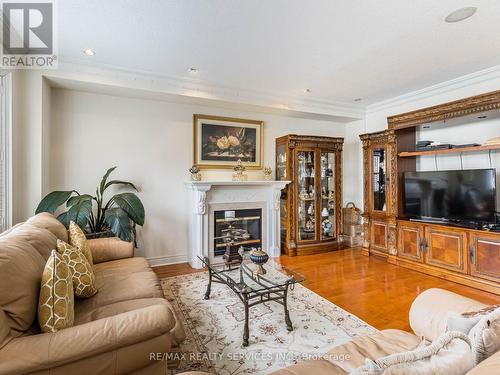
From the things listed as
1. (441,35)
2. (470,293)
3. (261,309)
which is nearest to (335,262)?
(470,293)

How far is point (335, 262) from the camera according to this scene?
13.6 ft

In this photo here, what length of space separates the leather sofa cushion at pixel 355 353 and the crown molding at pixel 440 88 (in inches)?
143

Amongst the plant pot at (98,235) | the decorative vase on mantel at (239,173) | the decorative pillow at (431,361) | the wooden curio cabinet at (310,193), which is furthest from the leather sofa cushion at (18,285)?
the wooden curio cabinet at (310,193)

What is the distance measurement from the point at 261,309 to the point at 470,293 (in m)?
2.46

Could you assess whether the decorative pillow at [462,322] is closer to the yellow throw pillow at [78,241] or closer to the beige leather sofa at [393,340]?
the beige leather sofa at [393,340]

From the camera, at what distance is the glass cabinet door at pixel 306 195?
4.72 m

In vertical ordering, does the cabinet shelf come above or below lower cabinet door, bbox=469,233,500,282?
above

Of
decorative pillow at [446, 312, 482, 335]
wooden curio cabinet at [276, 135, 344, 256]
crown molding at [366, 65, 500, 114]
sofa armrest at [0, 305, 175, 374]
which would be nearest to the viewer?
decorative pillow at [446, 312, 482, 335]

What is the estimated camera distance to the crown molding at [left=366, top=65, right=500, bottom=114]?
332 cm

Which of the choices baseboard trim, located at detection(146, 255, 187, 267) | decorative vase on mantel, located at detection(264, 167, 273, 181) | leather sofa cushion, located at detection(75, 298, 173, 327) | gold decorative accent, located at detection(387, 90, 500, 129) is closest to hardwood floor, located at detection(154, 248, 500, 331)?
baseboard trim, located at detection(146, 255, 187, 267)

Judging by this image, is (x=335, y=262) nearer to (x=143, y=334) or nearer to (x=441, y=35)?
(x=441, y=35)

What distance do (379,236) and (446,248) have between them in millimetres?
1037

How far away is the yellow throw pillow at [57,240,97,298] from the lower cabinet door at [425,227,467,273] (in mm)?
4052

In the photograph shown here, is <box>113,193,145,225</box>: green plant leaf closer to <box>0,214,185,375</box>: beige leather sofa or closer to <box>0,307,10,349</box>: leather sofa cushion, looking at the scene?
<box>0,214,185,375</box>: beige leather sofa
